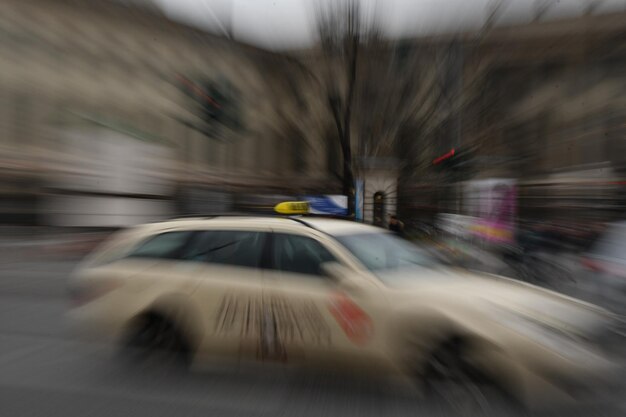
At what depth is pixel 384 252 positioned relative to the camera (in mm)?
4664

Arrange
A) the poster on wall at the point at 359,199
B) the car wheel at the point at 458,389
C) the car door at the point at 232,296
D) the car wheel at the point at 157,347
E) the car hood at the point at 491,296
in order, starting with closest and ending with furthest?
1. the car wheel at the point at 458,389
2. the car hood at the point at 491,296
3. the car door at the point at 232,296
4. the car wheel at the point at 157,347
5. the poster on wall at the point at 359,199

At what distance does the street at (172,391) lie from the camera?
12.5 ft

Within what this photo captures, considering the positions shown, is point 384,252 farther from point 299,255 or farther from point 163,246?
point 163,246

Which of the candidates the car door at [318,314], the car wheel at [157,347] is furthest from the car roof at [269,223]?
the car wheel at [157,347]

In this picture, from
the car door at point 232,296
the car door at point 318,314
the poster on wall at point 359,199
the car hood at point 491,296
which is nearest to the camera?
the car hood at point 491,296

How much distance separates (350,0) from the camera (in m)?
13.4

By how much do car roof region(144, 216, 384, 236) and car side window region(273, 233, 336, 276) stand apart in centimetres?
15

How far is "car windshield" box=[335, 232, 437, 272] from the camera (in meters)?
4.43

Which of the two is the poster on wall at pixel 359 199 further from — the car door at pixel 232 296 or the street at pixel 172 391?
the car door at pixel 232 296

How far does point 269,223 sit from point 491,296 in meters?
2.06

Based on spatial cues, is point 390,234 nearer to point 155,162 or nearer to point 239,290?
point 239,290

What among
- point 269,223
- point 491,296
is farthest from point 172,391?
point 491,296

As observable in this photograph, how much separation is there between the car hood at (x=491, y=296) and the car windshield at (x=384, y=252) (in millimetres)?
158

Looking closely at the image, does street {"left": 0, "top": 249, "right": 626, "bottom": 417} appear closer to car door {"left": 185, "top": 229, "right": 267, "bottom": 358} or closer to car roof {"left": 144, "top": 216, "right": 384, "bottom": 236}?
car door {"left": 185, "top": 229, "right": 267, "bottom": 358}
